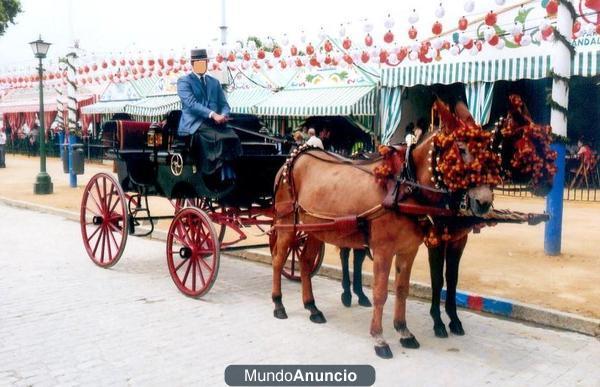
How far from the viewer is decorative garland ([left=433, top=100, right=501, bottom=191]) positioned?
13.7ft

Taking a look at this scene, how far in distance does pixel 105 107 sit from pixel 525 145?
82.4 feet

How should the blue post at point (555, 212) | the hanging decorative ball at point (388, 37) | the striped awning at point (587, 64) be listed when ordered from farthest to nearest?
the hanging decorative ball at point (388, 37), the striped awning at point (587, 64), the blue post at point (555, 212)

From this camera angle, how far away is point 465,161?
4.22 meters

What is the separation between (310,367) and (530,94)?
14.2m

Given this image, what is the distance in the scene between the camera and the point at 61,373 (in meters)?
4.20

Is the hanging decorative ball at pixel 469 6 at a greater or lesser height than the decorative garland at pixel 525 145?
greater

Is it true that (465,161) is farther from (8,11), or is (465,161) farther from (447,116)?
(8,11)

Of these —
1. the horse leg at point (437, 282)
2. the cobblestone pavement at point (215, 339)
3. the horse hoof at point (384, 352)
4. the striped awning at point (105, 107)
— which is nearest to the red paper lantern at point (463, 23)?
the cobblestone pavement at point (215, 339)

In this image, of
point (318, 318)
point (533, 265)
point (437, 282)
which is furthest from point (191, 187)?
point (533, 265)

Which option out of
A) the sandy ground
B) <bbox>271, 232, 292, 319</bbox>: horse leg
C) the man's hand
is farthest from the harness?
the sandy ground

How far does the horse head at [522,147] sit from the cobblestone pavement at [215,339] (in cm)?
141

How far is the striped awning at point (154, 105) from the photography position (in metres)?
22.6

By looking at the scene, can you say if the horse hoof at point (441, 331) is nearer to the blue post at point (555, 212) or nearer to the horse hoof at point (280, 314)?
the horse hoof at point (280, 314)

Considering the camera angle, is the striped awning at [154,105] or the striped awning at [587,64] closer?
the striped awning at [587,64]
